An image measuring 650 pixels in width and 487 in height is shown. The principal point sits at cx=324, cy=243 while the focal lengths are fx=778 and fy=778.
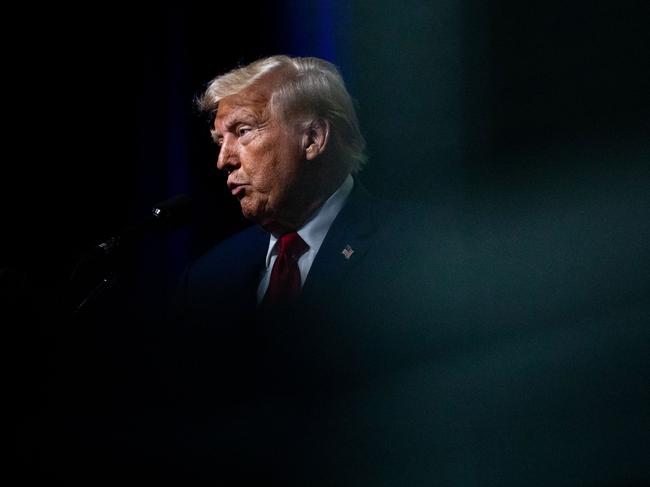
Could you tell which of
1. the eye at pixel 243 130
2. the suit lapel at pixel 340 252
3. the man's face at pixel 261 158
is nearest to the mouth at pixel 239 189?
the man's face at pixel 261 158

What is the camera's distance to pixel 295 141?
1.79 meters

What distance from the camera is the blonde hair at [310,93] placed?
5.89ft

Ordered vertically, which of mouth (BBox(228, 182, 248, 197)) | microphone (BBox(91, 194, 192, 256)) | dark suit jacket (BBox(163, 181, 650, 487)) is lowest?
dark suit jacket (BBox(163, 181, 650, 487))

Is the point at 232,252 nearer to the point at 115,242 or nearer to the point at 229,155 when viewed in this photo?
the point at 229,155

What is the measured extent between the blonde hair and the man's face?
0.03m

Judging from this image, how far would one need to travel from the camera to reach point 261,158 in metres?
1.77

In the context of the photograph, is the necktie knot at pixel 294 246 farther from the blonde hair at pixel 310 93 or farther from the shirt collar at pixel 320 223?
the blonde hair at pixel 310 93

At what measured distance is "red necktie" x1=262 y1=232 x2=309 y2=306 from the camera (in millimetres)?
1798

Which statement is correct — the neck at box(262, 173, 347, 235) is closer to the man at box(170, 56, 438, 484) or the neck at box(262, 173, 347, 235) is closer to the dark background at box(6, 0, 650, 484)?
the man at box(170, 56, 438, 484)

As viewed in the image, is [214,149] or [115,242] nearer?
[115,242]

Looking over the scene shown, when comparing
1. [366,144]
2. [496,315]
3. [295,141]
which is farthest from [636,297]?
[295,141]

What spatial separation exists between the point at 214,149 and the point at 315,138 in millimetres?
361

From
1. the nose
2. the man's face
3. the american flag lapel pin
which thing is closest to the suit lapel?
the american flag lapel pin

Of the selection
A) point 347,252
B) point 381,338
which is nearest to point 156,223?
point 347,252
